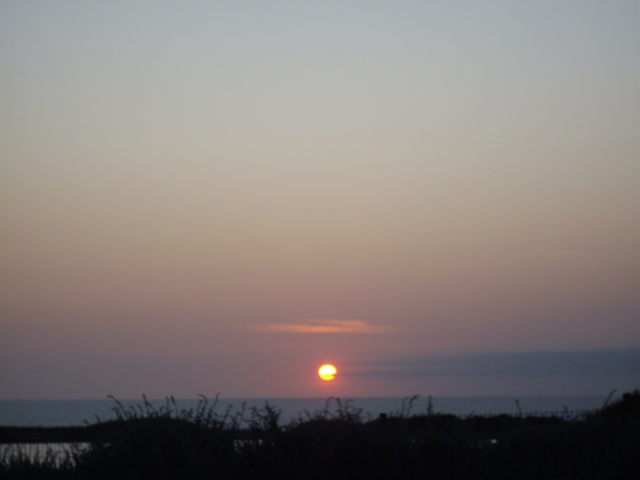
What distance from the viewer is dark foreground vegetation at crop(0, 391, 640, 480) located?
10586 millimetres

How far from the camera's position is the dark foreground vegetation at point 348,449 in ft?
34.7

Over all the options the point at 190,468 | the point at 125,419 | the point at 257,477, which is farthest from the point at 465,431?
the point at 125,419

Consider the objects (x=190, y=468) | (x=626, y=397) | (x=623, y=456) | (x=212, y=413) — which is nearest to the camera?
(x=623, y=456)

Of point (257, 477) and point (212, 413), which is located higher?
point (212, 413)

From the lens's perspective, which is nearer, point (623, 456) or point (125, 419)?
point (623, 456)

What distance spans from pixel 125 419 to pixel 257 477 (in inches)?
147

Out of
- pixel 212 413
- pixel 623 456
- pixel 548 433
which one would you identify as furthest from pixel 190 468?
pixel 623 456

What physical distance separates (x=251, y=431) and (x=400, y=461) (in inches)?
90.6

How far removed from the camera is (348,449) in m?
11.2

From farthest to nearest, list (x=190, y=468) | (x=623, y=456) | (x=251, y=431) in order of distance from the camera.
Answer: (x=251, y=431)
(x=190, y=468)
(x=623, y=456)

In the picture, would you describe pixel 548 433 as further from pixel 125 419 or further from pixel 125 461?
pixel 125 419

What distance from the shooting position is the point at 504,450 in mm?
10719

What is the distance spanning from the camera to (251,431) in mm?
12133

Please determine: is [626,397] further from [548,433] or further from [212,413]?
[212,413]
